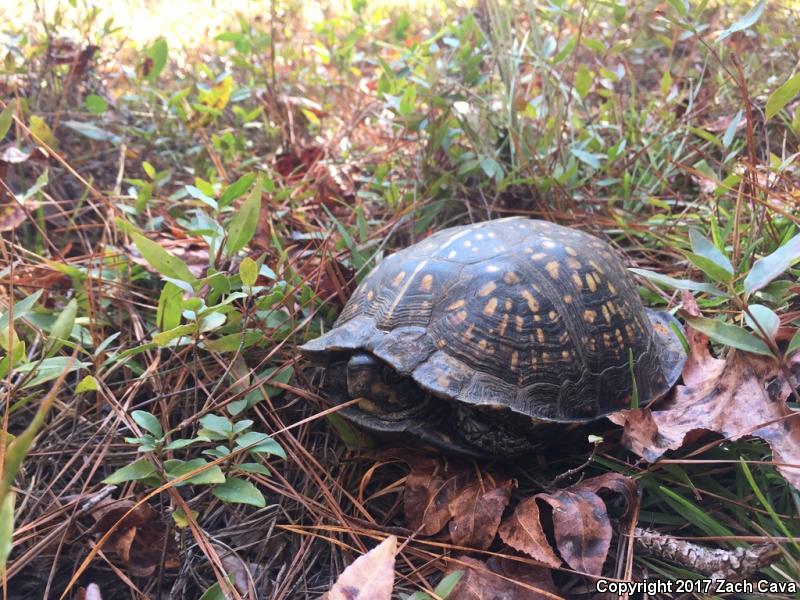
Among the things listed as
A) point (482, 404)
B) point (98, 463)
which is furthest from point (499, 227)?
point (98, 463)

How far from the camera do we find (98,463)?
4.51 feet

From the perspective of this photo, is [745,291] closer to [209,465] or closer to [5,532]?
[209,465]

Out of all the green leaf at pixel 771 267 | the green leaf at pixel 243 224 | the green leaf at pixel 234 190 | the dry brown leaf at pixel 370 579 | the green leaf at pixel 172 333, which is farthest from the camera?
the green leaf at pixel 234 190

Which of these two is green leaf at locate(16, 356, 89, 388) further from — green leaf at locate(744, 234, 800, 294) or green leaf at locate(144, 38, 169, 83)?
green leaf at locate(144, 38, 169, 83)

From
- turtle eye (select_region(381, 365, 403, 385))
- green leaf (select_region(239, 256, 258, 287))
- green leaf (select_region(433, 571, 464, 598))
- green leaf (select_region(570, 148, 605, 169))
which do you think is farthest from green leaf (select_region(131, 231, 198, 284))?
green leaf (select_region(570, 148, 605, 169))

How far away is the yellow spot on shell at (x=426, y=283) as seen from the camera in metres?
1.51

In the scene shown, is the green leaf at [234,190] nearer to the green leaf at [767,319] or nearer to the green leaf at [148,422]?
the green leaf at [148,422]

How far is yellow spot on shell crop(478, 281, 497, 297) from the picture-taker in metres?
1.46

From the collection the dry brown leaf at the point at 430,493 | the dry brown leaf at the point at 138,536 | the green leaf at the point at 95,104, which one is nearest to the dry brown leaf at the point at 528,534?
the dry brown leaf at the point at 430,493

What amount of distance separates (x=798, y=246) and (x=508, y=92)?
1547 mm

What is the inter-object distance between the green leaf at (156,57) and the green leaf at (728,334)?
243 centimetres

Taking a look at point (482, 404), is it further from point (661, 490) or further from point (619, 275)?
point (619, 275)

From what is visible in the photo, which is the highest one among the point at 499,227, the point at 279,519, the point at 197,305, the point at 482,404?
the point at 499,227

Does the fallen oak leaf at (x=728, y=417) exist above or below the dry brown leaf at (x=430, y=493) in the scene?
above
